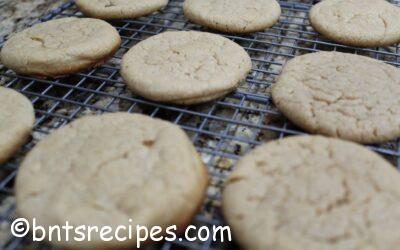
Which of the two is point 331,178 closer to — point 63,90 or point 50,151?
point 50,151

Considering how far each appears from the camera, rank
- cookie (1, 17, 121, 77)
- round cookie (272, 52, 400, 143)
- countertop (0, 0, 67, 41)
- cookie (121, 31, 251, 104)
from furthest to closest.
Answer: countertop (0, 0, 67, 41) → cookie (1, 17, 121, 77) → cookie (121, 31, 251, 104) → round cookie (272, 52, 400, 143)

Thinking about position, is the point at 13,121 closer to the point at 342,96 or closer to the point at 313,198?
the point at 313,198

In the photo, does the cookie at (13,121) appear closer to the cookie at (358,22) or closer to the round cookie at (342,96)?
the round cookie at (342,96)

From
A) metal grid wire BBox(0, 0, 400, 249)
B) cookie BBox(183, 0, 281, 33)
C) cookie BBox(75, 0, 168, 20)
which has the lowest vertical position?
metal grid wire BBox(0, 0, 400, 249)

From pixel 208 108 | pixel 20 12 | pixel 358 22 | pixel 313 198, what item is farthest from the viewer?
pixel 20 12

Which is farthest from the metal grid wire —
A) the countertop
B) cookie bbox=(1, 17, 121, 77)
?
the countertop

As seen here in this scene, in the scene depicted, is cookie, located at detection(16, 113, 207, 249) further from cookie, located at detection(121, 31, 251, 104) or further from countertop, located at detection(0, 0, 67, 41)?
countertop, located at detection(0, 0, 67, 41)

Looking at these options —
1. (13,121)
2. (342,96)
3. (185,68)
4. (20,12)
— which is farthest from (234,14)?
(20,12)
